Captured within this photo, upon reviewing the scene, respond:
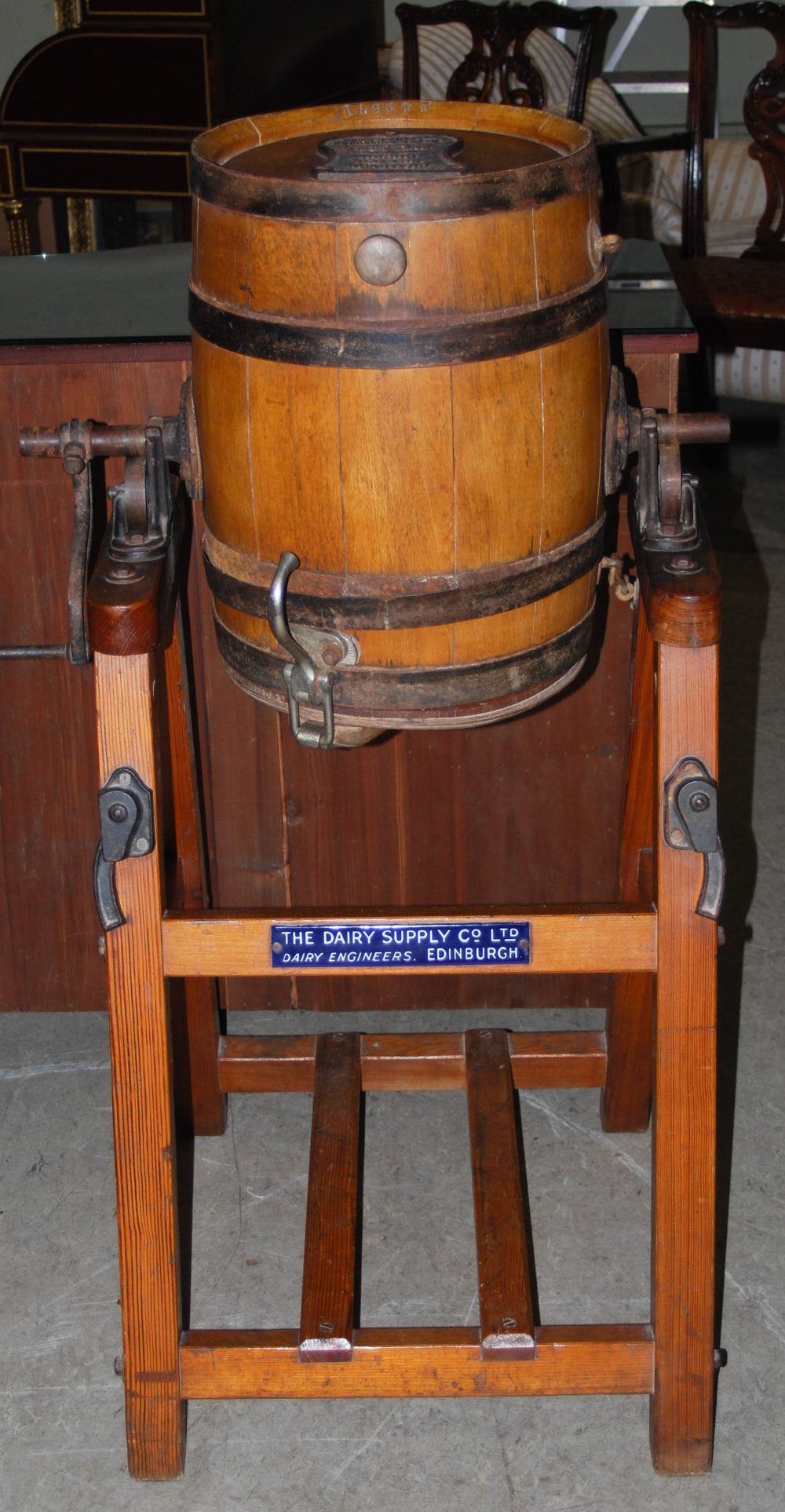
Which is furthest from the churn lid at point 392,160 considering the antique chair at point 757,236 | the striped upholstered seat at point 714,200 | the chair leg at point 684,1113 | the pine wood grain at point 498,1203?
the striped upholstered seat at point 714,200

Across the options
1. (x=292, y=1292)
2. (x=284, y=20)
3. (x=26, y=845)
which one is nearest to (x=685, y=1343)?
(x=292, y=1292)

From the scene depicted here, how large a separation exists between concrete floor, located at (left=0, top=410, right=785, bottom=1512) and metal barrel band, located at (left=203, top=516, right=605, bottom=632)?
0.85 metres

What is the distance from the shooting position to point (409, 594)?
132 centimetres

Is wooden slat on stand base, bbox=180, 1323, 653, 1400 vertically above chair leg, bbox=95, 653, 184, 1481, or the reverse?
chair leg, bbox=95, 653, 184, 1481

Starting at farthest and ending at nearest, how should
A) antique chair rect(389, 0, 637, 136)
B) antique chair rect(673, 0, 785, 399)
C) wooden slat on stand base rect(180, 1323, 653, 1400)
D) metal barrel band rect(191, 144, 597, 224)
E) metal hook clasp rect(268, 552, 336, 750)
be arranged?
antique chair rect(389, 0, 637, 136)
antique chair rect(673, 0, 785, 399)
wooden slat on stand base rect(180, 1323, 653, 1400)
metal hook clasp rect(268, 552, 336, 750)
metal barrel band rect(191, 144, 597, 224)

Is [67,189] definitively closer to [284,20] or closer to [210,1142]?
[284,20]

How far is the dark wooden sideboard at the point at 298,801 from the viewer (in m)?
1.99

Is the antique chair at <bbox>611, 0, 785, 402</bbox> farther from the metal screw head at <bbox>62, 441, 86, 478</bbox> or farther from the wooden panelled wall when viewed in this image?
the metal screw head at <bbox>62, 441, 86, 478</bbox>

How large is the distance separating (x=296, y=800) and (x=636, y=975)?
0.50m

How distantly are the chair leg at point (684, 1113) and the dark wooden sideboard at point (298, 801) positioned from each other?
551 millimetres

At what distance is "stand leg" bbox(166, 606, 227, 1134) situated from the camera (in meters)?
1.75

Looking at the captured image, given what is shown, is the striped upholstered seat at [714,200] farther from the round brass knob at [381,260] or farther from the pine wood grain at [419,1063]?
the round brass knob at [381,260]

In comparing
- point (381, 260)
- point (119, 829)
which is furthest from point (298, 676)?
point (381, 260)

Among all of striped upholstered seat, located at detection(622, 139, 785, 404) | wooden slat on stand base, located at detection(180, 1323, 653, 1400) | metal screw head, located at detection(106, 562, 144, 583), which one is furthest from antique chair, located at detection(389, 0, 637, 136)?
wooden slat on stand base, located at detection(180, 1323, 653, 1400)
